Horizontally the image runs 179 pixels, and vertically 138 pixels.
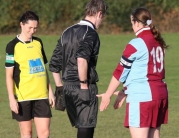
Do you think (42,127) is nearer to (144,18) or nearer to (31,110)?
(31,110)

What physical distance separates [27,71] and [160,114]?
5.52ft

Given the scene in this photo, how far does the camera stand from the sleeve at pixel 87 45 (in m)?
6.38

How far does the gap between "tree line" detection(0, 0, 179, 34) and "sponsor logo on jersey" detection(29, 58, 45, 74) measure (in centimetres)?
2300

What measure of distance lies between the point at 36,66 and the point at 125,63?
1.42m

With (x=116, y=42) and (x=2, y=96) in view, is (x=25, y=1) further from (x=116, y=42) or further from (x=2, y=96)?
(x=2, y=96)

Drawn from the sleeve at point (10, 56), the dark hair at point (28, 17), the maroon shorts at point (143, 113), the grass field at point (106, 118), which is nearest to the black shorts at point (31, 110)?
the sleeve at point (10, 56)

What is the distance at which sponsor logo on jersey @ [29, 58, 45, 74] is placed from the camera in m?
7.15

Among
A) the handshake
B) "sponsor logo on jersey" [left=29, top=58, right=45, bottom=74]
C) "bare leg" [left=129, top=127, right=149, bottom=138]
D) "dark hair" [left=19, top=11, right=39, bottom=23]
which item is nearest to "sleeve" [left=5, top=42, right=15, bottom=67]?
"sponsor logo on jersey" [left=29, top=58, right=45, bottom=74]

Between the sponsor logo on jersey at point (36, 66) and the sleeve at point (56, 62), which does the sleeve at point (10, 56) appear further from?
the sleeve at point (56, 62)

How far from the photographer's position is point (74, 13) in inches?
1218

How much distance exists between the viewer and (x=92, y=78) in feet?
21.6

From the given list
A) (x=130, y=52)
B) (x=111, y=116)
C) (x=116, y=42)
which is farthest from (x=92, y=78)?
(x=116, y=42)

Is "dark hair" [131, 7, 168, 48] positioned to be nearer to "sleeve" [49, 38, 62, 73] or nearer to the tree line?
"sleeve" [49, 38, 62, 73]

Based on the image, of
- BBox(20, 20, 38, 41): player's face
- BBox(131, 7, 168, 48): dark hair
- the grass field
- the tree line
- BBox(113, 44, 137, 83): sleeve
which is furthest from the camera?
the tree line
